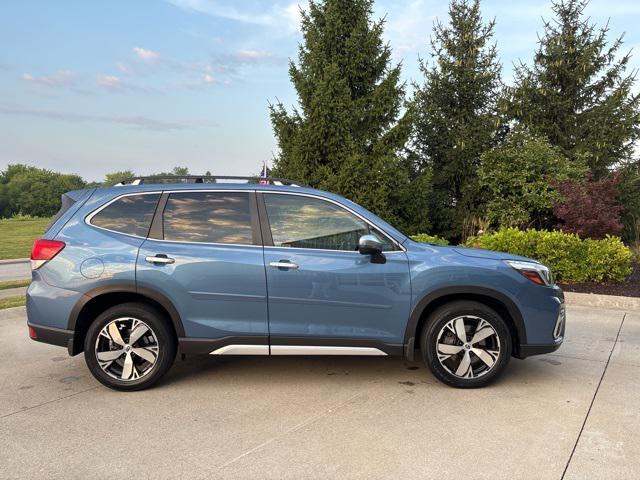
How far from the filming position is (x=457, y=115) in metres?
15.9

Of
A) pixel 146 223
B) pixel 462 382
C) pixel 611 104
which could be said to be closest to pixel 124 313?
pixel 146 223

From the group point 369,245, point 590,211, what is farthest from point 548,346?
point 590,211

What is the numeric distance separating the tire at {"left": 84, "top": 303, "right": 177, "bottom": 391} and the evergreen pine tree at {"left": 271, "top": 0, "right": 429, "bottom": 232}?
27.7 feet

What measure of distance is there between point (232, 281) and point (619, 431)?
309cm

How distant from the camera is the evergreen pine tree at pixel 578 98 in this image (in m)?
14.8

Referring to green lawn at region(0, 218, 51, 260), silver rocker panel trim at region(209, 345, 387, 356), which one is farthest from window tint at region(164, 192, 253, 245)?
green lawn at region(0, 218, 51, 260)

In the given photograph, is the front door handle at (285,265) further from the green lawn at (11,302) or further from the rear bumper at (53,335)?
the green lawn at (11,302)

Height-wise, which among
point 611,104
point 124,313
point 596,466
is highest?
point 611,104

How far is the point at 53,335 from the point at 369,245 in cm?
277

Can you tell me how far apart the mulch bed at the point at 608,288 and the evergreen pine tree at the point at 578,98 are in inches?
280

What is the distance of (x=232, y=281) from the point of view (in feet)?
13.4

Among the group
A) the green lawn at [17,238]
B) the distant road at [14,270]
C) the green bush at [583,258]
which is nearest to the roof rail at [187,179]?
the green bush at [583,258]

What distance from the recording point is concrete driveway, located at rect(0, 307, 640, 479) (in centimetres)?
296

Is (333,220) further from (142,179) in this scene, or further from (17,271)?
(17,271)
